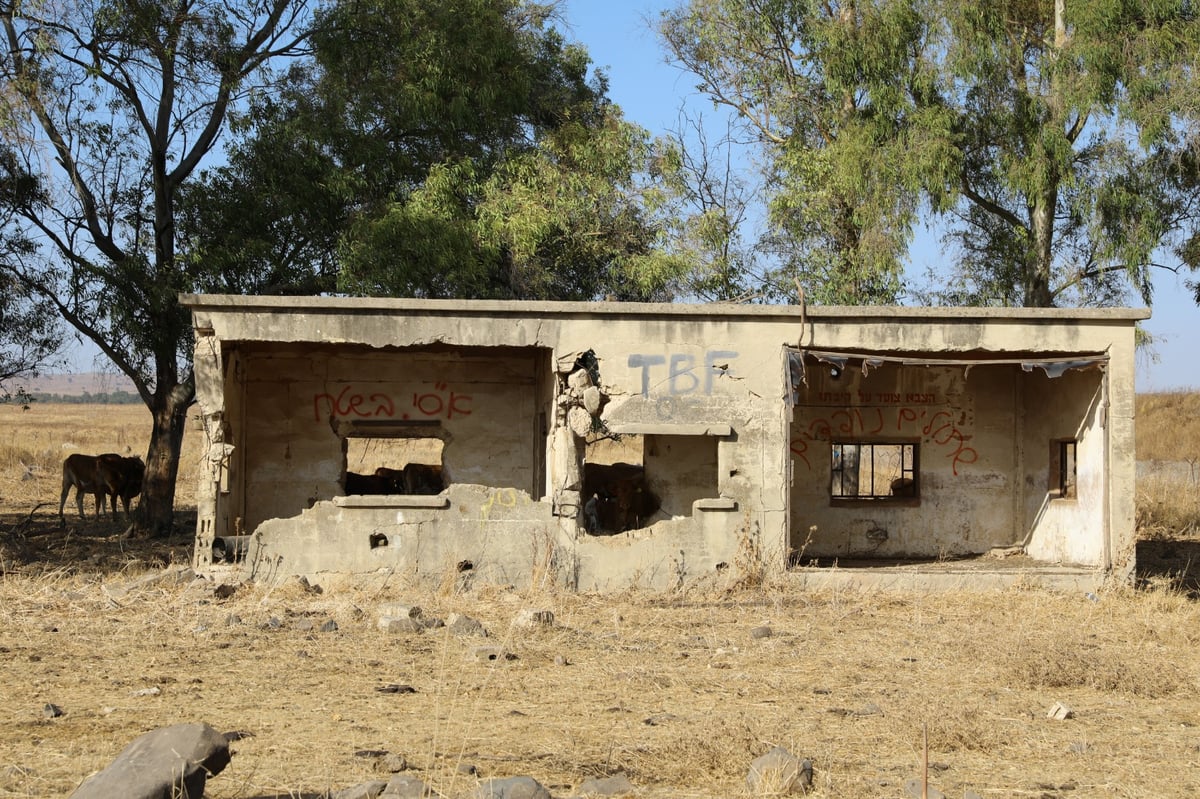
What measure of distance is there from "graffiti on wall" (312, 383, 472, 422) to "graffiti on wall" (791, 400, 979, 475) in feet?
15.5

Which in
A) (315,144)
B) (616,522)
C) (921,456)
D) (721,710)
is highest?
(315,144)

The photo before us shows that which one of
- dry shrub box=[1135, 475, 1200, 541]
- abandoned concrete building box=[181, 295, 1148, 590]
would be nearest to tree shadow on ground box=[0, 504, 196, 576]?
abandoned concrete building box=[181, 295, 1148, 590]

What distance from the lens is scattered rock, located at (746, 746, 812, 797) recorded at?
6410 mm

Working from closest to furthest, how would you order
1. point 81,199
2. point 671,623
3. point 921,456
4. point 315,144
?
point 671,623, point 921,456, point 81,199, point 315,144

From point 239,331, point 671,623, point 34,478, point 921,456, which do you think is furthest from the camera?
point 34,478

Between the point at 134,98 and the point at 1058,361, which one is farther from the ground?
the point at 134,98

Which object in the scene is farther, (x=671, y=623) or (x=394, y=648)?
(x=671, y=623)

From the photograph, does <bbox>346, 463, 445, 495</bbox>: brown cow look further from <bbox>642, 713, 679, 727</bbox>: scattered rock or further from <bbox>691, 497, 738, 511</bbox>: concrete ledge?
<bbox>642, 713, 679, 727</bbox>: scattered rock

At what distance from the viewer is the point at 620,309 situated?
13320mm

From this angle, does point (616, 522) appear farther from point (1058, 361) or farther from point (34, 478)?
point (34, 478)

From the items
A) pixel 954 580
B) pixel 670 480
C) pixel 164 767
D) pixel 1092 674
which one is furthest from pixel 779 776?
pixel 670 480

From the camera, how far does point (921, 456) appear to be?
54.3 ft

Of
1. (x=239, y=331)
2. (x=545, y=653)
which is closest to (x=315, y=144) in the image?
(x=239, y=331)

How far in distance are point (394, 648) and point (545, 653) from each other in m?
1.32
